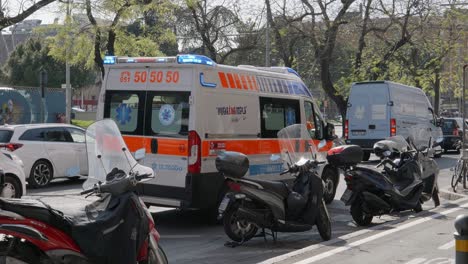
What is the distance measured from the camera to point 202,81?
9023 millimetres

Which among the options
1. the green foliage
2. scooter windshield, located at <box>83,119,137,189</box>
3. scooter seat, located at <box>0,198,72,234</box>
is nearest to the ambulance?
scooter windshield, located at <box>83,119,137,189</box>

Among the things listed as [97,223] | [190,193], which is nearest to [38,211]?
[97,223]

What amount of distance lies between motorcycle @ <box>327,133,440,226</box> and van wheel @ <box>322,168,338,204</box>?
4.71 feet

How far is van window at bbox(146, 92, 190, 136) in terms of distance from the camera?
902 cm

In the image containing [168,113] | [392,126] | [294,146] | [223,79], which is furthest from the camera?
[392,126]

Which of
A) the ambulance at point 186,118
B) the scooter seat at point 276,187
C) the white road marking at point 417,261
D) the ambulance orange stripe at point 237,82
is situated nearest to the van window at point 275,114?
the ambulance at point 186,118

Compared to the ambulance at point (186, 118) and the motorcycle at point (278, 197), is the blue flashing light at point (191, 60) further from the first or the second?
the motorcycle at point (278, 197)

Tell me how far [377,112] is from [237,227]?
13.9 m

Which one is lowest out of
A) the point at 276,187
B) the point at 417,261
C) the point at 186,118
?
the point at 417,261

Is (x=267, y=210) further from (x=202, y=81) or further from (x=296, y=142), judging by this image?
(x=202, y=81)

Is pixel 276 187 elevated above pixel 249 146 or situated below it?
below

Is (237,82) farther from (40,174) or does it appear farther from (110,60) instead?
(40,174)

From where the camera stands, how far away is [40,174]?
14.3 m

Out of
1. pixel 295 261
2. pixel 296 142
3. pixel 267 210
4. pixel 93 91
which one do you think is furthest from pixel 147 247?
pixel 93 91
